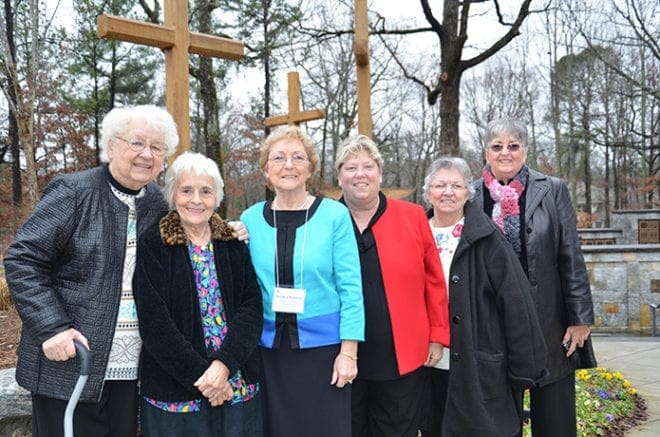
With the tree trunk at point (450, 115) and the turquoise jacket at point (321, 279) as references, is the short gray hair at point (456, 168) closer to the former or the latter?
the turquoise jacket at point (321, 279)

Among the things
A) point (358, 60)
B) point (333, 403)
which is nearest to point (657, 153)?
point (358, 60)

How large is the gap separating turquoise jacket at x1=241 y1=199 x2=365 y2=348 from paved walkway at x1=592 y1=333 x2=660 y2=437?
279cm

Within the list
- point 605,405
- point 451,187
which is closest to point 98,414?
point 451,187

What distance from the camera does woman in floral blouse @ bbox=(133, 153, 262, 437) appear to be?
79.2 inches

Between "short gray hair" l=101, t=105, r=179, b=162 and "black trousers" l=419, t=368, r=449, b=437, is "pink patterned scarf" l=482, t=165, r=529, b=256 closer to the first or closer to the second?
"black trousers" l=419, t=368, r=449, b=437

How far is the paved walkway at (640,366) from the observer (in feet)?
13.1

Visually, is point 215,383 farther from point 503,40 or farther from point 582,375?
point 503,40

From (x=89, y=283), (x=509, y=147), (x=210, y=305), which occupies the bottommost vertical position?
(x=210, y=305)

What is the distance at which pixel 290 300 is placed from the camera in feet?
7.37

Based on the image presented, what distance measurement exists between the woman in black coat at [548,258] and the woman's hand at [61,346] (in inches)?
80.9

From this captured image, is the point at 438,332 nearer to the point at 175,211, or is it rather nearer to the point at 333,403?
the point at 333,403

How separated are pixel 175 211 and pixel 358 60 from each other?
2667 millimetres

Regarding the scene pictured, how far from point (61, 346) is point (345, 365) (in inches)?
43.7

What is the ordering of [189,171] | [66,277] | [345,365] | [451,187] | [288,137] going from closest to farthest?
[66,277] → [189,171] → [345,365] → [288,137] → [451,187]
